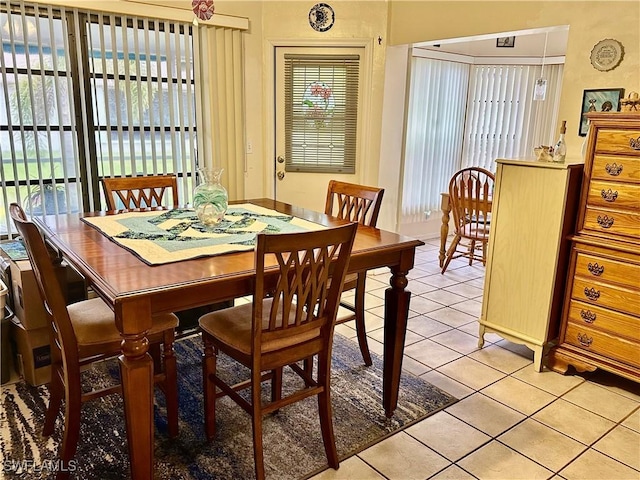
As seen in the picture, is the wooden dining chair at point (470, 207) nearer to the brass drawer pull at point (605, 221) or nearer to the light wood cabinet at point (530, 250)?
the light wood cabinet at point (530, 250)

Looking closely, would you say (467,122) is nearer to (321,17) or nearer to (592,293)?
(321,17)

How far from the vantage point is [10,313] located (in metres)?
2.60

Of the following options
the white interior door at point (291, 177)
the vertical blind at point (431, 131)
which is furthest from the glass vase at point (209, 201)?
the vertical blind at point (431, 131)

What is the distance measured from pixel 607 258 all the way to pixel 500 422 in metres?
1.02

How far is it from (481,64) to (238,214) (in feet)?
13.3

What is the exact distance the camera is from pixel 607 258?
257cm

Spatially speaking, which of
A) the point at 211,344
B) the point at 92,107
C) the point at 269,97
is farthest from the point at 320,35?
the point at 211,344

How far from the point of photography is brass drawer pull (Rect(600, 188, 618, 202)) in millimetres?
2510

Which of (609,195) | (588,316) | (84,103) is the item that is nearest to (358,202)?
(609,195)

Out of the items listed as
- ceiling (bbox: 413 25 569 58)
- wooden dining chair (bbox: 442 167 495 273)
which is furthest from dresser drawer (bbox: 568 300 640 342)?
ceiling (bbox: 413 25 569 58)

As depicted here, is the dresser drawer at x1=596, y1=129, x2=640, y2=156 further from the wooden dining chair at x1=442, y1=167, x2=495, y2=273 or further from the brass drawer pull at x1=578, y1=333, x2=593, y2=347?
the wooden dining chair at x1=442, y1=167, x2=495, y2=273

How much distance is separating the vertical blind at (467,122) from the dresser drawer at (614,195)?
2.78m

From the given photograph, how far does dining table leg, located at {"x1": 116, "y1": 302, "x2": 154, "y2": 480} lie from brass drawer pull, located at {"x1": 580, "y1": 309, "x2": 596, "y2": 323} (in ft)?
7.39

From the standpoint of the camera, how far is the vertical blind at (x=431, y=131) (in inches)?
205
